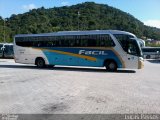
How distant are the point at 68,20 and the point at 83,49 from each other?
55.6 metres

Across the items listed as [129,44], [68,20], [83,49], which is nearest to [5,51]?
[83,49]

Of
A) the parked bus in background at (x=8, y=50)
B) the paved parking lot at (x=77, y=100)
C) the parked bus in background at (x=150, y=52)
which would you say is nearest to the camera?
the paved parking lot at (x=77, y=100)

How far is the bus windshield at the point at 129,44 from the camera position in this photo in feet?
79.5

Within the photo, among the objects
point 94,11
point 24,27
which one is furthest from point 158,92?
point 94,11

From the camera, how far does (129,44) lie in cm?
2431

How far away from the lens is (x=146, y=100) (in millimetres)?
10820

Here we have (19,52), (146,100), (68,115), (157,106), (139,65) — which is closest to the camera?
(68,115)

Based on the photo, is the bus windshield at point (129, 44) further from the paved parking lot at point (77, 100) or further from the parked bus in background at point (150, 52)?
the parked bus in background at point (150, 52)

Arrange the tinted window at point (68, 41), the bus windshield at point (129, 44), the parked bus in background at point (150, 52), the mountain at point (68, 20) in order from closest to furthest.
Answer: the bus windshield at point (129, 44) → the tinted window at point (68, 41) → the parked bus in background at point (150, 52) → the mountain at point (68, 20)

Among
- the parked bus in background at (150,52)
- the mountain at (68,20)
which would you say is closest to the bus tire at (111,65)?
the mountain at (68,20)

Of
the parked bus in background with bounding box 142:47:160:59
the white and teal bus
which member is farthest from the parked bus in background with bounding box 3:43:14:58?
the parked bus in background with bounding box 142:47:160:59

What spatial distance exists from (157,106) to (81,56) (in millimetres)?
16352

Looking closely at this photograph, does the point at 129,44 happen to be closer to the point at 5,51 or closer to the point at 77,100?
the point at 77,100

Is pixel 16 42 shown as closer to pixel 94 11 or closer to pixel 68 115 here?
pixel 68 115
